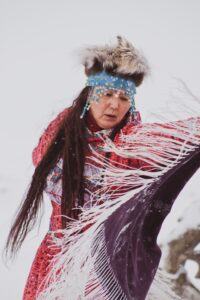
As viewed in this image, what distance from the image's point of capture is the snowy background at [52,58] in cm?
393

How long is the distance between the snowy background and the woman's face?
1.69 m

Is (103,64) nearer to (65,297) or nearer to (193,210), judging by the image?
(65,297)

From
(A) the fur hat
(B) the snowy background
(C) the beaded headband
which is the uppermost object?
(B) the snowy background

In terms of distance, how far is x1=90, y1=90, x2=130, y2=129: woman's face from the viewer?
1.22 meters

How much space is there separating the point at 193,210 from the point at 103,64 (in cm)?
148

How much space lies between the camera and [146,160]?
940 mm

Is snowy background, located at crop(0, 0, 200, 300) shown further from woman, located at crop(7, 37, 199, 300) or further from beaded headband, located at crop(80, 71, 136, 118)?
beaded headband, located at crop(80, 71, 136, 118)

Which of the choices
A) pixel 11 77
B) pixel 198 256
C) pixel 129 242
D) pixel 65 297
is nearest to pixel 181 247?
pixel 198 256

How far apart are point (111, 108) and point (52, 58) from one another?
22.3 ft

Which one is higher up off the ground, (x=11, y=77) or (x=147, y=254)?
(x=11, y=77)

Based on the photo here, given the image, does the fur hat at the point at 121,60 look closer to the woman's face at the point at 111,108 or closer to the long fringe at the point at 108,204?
the woman's face at the point at 111,108

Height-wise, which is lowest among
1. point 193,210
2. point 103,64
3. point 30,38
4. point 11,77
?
point 193,210

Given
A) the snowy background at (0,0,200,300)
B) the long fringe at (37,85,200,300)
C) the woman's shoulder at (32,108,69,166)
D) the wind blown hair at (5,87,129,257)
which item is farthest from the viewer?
the snowy background at (0,0,200,300)

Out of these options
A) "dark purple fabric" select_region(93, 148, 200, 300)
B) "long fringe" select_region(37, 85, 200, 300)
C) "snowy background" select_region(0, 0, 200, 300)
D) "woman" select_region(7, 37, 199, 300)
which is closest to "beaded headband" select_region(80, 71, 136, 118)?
"woman" select_region(7, 37, 199, 300)
